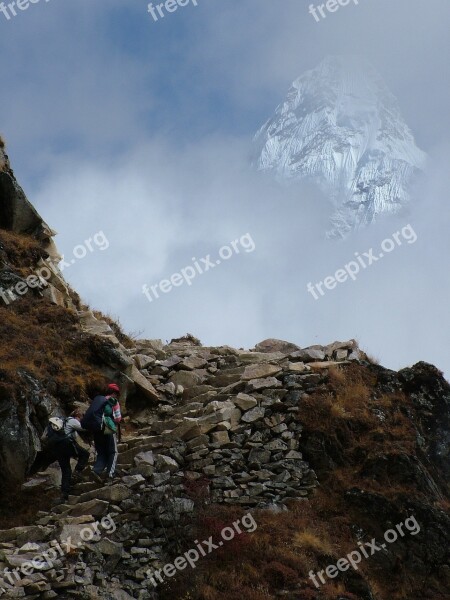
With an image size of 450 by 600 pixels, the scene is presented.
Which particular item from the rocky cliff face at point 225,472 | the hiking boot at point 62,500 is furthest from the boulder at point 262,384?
the hiking boot at point 62,500

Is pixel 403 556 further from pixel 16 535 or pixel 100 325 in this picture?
pixel 100 325

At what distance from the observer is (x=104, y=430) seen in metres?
16.5

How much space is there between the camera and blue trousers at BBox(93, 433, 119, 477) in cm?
1647

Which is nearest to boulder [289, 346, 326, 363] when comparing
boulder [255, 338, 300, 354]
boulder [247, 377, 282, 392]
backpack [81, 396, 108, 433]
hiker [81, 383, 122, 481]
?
boulder [247, 377, 282, 392]

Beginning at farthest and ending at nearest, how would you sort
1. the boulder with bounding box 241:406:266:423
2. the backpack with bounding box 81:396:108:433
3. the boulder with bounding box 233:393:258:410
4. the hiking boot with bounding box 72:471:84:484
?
the boulder with bounding box 233:393:258:410, the boulder with bounding box 241:406:266:423, the hiking boot with bounding box 72:471:84:484, the backpack with bounding box 81:396:108:433

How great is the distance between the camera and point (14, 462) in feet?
54.3

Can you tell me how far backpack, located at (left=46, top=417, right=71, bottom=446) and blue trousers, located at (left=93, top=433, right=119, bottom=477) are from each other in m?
0.84

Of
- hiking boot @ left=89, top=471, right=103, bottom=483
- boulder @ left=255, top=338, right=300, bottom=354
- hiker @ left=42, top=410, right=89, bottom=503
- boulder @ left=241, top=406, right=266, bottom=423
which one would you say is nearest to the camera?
hiker @ left=42, top=410, right=89, bottom=503

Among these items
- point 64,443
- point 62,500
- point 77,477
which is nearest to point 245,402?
point 77,477

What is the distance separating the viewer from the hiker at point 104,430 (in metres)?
16.4

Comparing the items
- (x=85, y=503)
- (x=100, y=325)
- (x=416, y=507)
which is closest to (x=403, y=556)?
(x=416, y=507)

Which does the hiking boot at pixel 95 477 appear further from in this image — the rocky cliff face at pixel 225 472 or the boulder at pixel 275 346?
the boulder at pixel 275 346

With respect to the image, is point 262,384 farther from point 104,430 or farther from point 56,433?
point 56,433

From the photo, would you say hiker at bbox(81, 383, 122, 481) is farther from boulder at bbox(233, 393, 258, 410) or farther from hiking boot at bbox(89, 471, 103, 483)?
boulder at bbox(233, 393, 258, 410)
